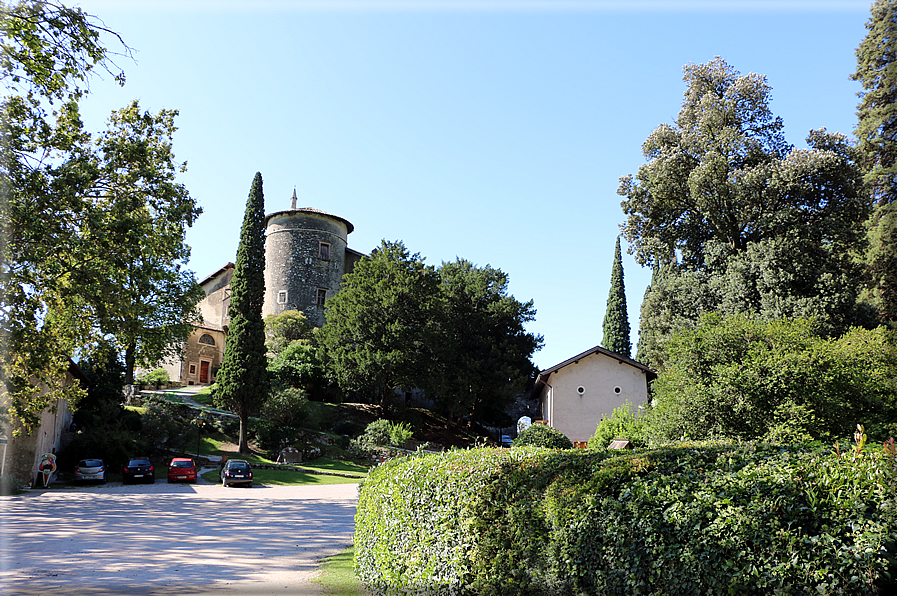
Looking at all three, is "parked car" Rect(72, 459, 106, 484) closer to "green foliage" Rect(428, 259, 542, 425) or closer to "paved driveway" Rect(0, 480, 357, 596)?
"paved driveway" Rect(0, 480, 357, 596)

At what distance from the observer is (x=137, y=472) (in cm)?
2494

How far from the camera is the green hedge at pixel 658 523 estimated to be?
3.76m

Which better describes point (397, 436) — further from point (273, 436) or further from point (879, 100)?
point (879, 100)

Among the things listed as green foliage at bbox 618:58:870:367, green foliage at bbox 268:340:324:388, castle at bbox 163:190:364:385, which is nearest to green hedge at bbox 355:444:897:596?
green foliage at bbox 618:58:870:367

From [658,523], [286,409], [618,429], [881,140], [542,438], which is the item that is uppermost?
[881,140]

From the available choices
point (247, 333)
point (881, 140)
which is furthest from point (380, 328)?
point (881, 140)

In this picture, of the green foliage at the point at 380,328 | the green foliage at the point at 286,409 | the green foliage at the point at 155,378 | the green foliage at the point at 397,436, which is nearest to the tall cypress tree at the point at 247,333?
the green foliage at the point at 286,409

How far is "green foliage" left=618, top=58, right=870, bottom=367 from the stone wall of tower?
118ft

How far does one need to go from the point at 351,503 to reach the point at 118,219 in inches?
473

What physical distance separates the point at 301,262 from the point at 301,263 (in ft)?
0.35

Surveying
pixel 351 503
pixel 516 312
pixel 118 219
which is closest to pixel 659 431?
pixel 351 503

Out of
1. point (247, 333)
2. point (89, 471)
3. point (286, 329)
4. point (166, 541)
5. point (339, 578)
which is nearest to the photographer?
point (339, 578)

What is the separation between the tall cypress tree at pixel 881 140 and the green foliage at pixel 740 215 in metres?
3.15

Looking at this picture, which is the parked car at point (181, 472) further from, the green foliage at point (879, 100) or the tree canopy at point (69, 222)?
the green foliage at point (879, 100)
